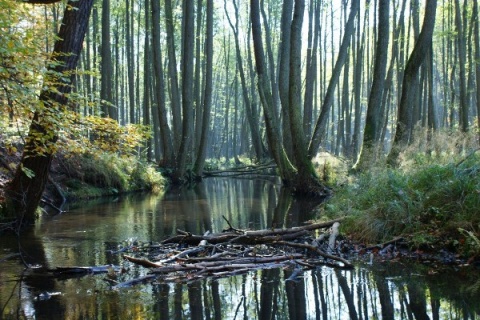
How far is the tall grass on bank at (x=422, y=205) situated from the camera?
7.17 m

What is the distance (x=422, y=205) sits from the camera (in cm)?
762

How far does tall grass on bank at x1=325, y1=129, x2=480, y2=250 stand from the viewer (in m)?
7.17

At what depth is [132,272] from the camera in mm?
6660

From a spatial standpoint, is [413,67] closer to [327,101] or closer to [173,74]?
[327,101]

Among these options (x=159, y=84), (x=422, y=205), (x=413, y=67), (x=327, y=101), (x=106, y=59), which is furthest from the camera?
(x=159, y=84)

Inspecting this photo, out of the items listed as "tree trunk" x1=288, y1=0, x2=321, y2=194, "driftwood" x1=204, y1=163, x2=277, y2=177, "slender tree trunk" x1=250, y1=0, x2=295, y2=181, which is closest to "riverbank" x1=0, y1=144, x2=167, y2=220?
"slender tree trunk" x1=250, y1=0, x2=295, y2=181

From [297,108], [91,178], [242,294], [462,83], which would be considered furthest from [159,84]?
[242,294]

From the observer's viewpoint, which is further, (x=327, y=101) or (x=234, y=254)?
(x=327, y=101)

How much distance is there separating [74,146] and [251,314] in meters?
4.23

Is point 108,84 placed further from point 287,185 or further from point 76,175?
point 287,185

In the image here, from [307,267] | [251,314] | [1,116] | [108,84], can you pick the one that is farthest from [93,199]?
[251,314]

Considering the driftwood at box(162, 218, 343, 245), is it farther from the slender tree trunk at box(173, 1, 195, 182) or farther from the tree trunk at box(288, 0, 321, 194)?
the slender tree trunk at box(173, 1, 195, 182)

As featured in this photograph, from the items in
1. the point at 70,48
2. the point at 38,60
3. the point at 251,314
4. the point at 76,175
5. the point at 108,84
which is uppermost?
the point at 108,84

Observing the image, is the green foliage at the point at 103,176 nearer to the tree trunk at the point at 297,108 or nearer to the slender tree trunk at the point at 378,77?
the tree trunk at the point at 297,108
